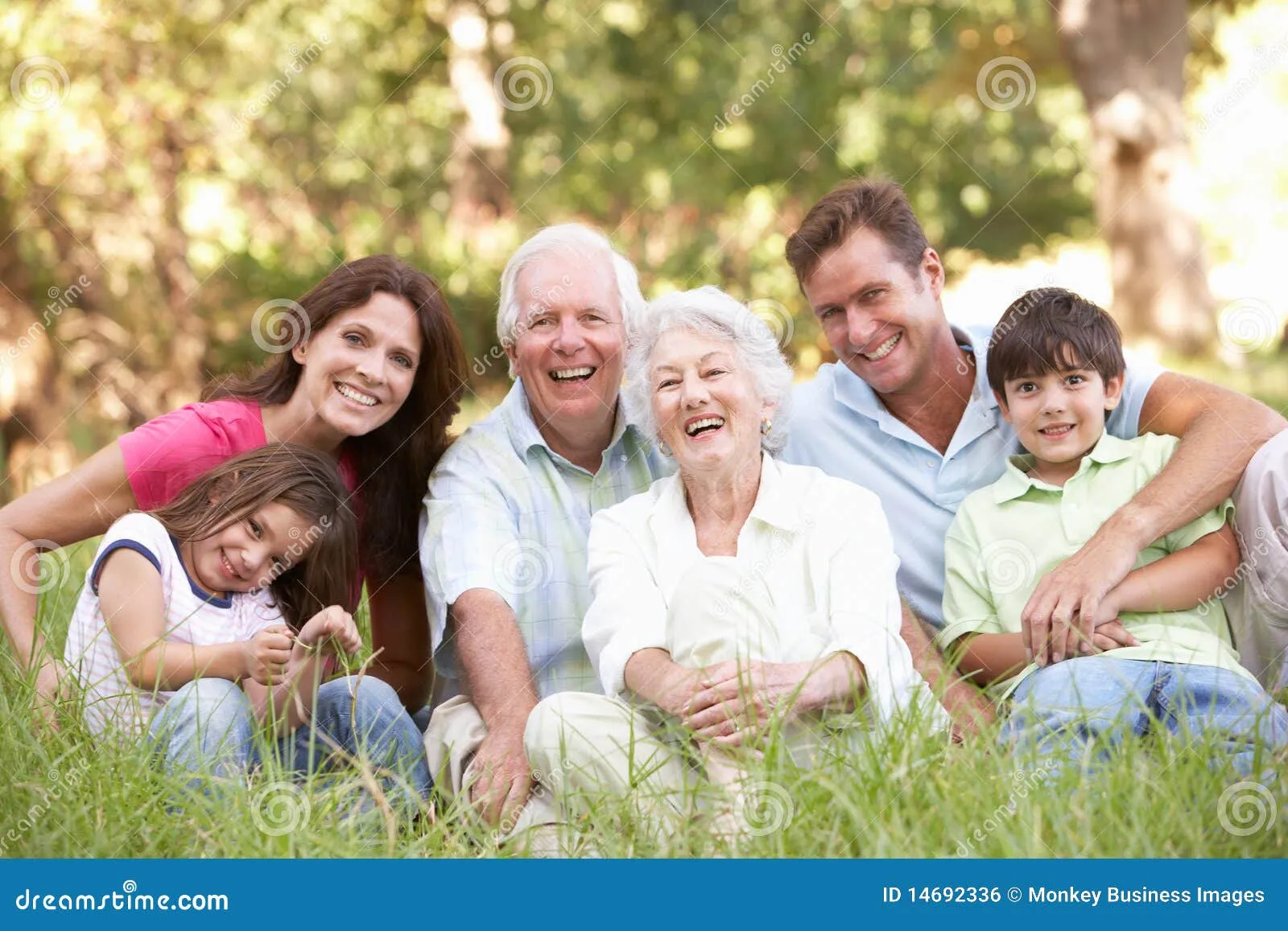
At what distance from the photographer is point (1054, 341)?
3088mm

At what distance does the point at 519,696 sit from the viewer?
2.97 metres

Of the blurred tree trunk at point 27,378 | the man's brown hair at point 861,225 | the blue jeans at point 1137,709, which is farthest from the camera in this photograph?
the blurred tree trunk at point 27,378

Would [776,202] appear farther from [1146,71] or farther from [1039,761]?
[1039,761]

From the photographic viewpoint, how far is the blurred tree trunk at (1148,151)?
36.6 ft

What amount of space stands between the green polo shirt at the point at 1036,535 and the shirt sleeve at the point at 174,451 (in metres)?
1.75

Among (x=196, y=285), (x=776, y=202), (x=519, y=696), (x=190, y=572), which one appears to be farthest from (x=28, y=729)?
(x=776, y=202)

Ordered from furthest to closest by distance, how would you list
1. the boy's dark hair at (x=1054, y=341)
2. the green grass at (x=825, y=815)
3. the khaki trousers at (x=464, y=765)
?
1. the boy's dark hair at (x=1054, y=341)
2. the khaki trousers at (x=464, y=765)
3. the green grass at (x=825, y=815)

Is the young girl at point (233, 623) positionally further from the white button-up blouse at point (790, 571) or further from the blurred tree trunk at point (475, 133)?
the blurred tree trunk at point (475, 133)

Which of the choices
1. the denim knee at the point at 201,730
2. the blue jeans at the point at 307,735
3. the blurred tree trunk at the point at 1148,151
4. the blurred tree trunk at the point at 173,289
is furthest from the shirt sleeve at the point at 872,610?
the blurred tree trunk at the point at 1148,151

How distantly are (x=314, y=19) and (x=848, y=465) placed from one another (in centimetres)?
1075

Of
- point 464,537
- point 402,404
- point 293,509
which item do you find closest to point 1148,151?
point 402,404

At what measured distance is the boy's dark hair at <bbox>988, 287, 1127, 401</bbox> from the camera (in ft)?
10.1

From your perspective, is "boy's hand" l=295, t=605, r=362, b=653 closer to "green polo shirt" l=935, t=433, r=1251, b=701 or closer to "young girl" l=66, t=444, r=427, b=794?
"young girl" l=66, t=444, r=427, b=794

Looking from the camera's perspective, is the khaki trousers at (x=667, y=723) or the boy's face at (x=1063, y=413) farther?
the boy's face at (x=1063, y=413)
